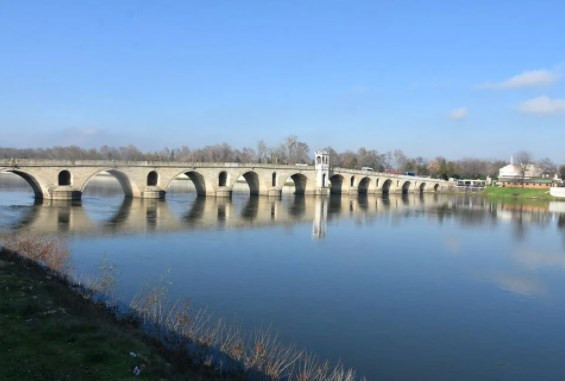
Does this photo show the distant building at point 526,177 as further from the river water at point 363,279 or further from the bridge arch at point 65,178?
the bridge arch at point 65,178

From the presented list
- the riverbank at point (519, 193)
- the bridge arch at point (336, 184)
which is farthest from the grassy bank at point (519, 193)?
the bridge arch at point (336, 184)

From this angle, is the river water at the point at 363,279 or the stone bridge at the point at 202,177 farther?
the stone bridge at the point at 202,177

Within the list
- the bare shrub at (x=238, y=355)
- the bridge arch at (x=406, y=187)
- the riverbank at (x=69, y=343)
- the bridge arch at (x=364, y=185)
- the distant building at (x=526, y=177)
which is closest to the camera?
the riverbank at (x=69, y=343)

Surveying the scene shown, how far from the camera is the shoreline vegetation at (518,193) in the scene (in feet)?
246

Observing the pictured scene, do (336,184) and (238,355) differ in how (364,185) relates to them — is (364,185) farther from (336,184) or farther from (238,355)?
(238,355)

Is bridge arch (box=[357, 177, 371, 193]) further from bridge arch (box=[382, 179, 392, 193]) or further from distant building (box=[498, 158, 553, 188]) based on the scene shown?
distant building (box=[498, 158, 553, 188])

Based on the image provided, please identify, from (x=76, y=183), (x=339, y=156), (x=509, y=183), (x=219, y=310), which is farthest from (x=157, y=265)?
(x=339, y=156)

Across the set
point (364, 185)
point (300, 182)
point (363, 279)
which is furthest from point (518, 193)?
point (363, 279)

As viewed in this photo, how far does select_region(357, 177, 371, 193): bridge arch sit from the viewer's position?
242ft

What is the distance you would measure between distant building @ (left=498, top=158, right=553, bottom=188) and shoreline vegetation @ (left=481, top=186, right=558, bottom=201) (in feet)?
17.8

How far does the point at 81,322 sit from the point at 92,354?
4.84 feet

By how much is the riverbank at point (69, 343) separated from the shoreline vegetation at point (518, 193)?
7632 centimetres

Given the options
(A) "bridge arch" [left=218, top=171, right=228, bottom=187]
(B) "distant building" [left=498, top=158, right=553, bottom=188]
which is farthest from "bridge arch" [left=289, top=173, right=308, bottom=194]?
(B) "distant building" [left=498, top=158, right=553, bottom=188]

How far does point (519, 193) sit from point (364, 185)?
2497 cm
